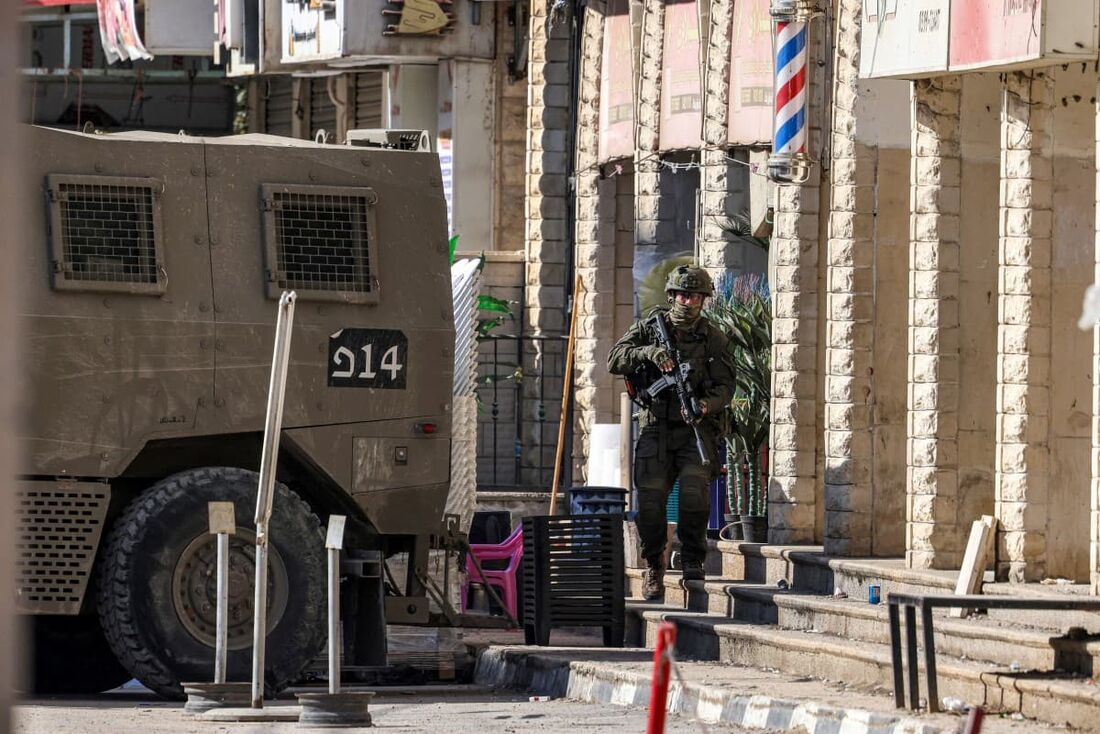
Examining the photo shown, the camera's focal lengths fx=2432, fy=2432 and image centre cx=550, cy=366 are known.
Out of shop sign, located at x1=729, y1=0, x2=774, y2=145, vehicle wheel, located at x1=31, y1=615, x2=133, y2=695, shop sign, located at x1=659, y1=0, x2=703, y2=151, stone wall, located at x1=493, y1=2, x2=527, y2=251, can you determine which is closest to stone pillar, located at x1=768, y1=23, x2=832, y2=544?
shop sign, located at x1=729, y1=0, x2=774, y2=145

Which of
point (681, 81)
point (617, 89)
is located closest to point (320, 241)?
point (681, 81)

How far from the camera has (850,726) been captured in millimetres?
8914

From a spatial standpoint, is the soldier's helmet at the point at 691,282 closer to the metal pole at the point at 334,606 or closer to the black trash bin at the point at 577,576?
the black trash bin at the point at 577,576

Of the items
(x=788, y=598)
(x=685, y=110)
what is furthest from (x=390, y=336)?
(x=685, y=110)

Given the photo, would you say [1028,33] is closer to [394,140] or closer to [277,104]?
[394,140]

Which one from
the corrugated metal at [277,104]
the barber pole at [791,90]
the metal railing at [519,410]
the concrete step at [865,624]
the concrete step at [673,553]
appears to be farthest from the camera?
the corrugated metal at [277,104]

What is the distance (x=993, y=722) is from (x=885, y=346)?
5076mm

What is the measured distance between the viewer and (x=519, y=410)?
22.6 m

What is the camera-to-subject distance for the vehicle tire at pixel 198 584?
11.5m

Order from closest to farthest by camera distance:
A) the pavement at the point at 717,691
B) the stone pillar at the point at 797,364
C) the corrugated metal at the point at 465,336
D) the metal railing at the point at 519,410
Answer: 1. the pavement at the point at 717,691
2. the corrugated metal at the point at 465,336
3. the stone pillar at the point at 797,364
4. the metal railing at the point at 519,410

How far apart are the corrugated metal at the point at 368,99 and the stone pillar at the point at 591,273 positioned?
26.0 ft

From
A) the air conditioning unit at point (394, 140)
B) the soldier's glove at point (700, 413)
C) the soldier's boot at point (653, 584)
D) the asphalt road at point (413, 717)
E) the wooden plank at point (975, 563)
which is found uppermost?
the air conditioning unit at point (394, 140)

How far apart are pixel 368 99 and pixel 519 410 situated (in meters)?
7.32

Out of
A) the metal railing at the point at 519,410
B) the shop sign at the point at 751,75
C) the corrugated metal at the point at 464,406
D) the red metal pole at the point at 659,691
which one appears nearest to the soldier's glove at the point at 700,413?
the corrugated metal at the point at 464,406
